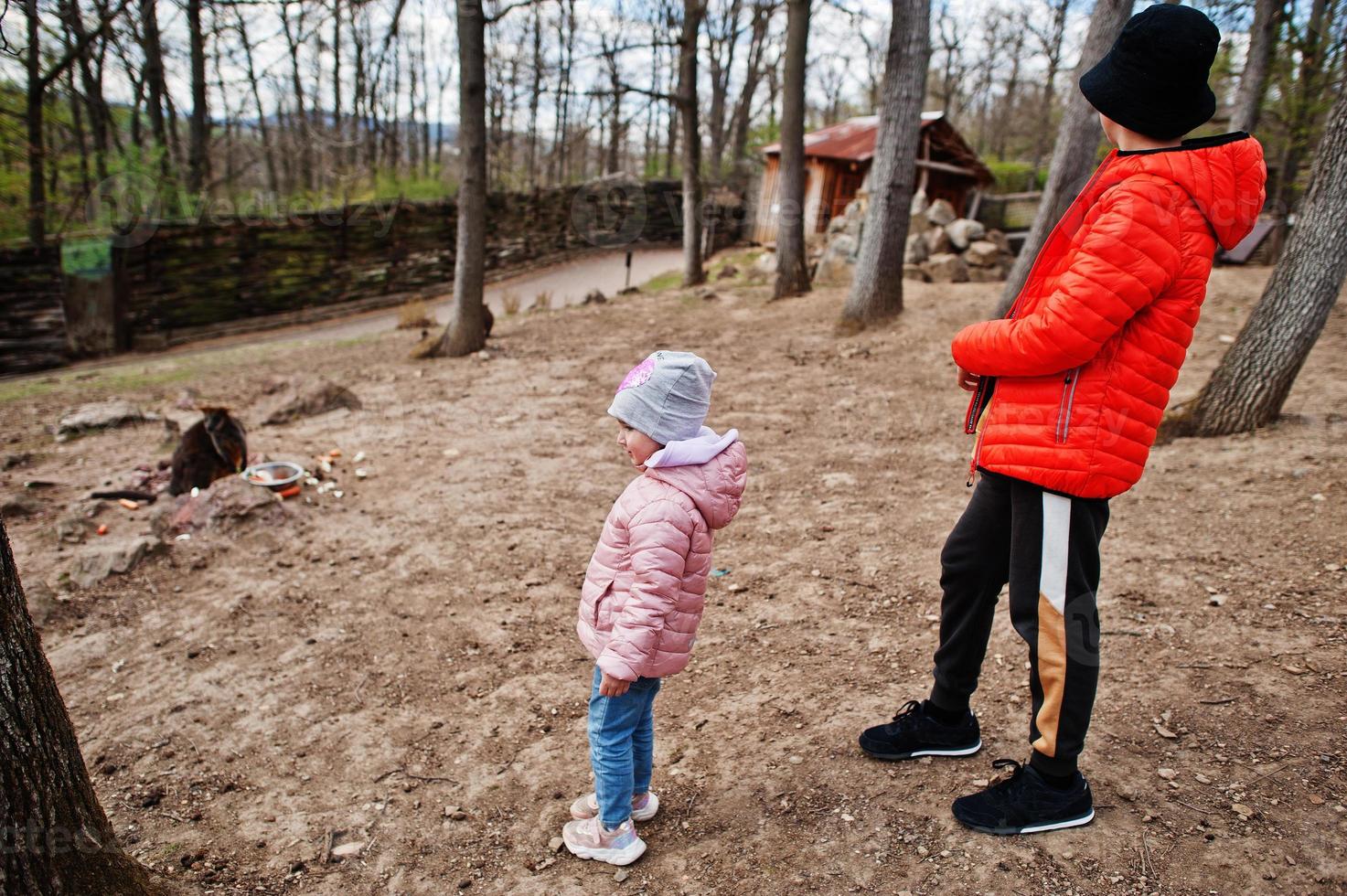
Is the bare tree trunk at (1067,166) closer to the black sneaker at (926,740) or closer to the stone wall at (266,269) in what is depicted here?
the black sneaker at (926,740)

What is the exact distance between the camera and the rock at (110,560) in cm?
441

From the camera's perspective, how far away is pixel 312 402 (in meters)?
7.48

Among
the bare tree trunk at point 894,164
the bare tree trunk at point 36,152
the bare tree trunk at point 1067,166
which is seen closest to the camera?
the bare tree trunk at point 1067,166

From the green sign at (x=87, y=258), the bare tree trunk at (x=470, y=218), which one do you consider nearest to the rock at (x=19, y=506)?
the bare tree trunk at (x=470, y=218)

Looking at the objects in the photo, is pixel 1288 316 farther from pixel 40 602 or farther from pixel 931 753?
pixel 40 602

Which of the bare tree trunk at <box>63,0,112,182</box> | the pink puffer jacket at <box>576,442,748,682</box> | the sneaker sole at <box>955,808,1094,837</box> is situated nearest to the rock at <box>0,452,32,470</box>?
the pink puffer jacket at <box>576,442,748,682</box>

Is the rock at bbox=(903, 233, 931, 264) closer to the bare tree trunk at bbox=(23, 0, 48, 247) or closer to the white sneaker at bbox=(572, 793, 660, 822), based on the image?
the white sneaker at bbox=(572, 793, 660, 822)

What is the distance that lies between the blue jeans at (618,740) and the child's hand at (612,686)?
26mm

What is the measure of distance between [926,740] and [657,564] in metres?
1.10

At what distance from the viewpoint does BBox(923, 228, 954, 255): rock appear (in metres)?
12.3

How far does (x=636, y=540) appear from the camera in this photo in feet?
6.53

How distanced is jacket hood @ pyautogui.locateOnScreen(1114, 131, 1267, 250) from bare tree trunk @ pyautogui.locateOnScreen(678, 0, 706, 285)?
506 inches

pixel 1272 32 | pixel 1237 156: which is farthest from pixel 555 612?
pixel 1272 32

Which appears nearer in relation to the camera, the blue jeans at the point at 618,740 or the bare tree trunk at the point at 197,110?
the blue jeans at the point at 618,740
